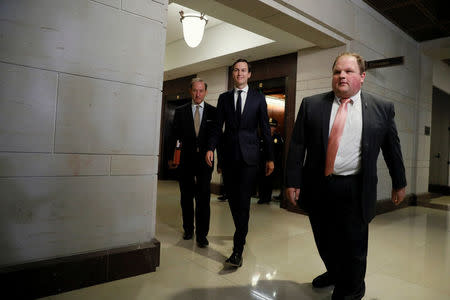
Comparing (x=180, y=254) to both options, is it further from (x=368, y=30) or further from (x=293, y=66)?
(x=368, y=30)

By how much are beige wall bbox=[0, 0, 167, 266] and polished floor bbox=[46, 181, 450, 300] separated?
0.43 m

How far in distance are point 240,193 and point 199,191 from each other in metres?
0.69

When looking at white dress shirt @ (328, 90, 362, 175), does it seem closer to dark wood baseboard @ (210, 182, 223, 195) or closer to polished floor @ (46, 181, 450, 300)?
polished floor @ (46, 181, 450, 300)

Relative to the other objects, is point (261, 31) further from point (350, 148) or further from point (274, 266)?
point (274, 266)

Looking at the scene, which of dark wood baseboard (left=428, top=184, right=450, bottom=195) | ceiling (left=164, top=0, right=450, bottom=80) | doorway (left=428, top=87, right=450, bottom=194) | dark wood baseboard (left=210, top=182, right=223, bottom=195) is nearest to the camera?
ceiling (left=164, top=0, right=450, bottom=80)

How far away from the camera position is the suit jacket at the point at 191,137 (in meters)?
3.07

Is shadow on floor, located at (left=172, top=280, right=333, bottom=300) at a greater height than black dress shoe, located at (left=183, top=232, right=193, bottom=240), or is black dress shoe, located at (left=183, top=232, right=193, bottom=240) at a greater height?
black dress shoe, located at (left=183, top=232, right=193, bottom=240)

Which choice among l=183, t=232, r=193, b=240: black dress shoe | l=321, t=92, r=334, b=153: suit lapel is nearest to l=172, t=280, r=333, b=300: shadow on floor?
l=321, t=92, r=334, b=153: suit lapel

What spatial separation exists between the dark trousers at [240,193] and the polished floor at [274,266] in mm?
281

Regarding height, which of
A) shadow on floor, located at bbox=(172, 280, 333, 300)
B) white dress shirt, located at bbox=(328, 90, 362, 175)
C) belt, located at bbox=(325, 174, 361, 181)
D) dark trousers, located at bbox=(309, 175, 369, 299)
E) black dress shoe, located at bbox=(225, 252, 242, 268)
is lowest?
shadow on floor, located at bbox=(172, 280, 333, 300)

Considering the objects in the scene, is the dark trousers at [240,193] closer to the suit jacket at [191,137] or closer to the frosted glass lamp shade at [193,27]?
the suit jacket at [191,137]

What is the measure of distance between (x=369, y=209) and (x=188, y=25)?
13.7 ft

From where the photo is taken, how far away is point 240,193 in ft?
8.05

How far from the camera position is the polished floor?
2.02m
